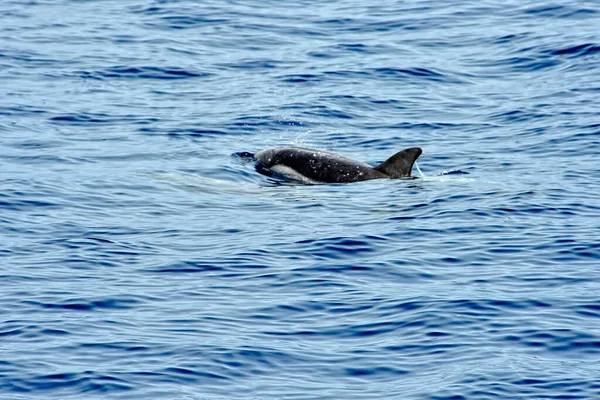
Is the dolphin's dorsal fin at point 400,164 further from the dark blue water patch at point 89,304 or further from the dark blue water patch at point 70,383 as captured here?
the dark blue water patch at point 70,383

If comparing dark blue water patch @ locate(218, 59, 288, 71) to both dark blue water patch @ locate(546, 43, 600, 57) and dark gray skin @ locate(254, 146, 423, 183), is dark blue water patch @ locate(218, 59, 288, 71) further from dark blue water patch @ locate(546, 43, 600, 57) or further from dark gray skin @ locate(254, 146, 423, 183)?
dark gray skin @ locate(254, 146, 423, 183)

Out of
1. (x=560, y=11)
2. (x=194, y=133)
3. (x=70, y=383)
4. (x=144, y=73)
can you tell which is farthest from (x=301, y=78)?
(x=70, y=383)

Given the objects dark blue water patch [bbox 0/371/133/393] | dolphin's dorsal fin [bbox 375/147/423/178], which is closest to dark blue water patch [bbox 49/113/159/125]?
dolphin's dorsal fin [bbox 375/147/423/178]

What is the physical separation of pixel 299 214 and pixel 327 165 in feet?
9.39

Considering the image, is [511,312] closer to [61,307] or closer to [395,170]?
[61,307]

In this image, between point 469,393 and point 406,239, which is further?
point 406,239

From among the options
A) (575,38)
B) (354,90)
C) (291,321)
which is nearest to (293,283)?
(291,321)

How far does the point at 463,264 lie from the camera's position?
53.9 feet

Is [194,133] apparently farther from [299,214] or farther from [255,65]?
[255,65]

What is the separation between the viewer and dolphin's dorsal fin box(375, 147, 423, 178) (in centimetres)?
2100

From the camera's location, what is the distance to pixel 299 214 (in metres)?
19.3

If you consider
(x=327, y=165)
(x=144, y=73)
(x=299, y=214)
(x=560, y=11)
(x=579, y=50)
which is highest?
(x=560, y=11)

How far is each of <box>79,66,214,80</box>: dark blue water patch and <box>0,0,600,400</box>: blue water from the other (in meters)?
0.09

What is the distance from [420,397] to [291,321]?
252 cm
